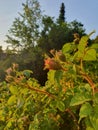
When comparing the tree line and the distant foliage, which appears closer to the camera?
the distant foliage

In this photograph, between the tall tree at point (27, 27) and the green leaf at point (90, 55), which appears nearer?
the green leaf at point (90, 55)

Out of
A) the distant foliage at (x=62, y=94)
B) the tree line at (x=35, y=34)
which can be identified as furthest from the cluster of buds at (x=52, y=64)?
the tree line at (x=35, y=34)

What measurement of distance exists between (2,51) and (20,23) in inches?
164

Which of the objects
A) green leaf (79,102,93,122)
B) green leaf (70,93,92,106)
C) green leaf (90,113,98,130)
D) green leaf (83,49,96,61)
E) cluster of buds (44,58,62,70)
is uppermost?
green leaf (83,49,96,61)

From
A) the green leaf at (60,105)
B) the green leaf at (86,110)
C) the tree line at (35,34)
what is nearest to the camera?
the green leaf at (86,110)

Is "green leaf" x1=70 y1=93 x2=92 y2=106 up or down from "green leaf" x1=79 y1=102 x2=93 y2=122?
up

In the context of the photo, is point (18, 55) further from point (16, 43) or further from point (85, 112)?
point (85, 112)

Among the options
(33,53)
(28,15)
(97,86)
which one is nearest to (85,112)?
(97,86)

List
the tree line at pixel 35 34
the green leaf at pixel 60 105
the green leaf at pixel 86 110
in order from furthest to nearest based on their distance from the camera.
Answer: the tree line at pixel 35 34 < the green leaf at pixel 60 105 < the green leaf at pixel 86 110

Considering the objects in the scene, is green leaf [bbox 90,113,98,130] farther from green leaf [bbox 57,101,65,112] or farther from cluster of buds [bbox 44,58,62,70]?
green leaf [bbox 57,101,65,112]

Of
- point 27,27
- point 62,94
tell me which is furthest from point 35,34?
point 62,94

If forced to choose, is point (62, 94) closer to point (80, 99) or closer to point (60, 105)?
point (60, 105)

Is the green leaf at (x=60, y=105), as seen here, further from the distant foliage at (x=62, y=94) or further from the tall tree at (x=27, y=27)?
the tall tree at (x=27, y=27)

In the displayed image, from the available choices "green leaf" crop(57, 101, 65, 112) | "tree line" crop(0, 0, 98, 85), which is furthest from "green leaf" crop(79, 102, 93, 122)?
"tree line" crop(0, 0, 98, 85)
